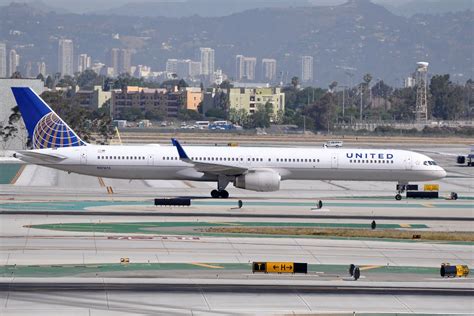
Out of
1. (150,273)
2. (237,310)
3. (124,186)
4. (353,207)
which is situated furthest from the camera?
(124,186)

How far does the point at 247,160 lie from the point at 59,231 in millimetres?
20056

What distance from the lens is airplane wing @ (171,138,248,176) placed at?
63.6 metres

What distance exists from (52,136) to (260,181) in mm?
13684

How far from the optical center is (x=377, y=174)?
67.4 m

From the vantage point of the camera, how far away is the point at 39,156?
211 ft

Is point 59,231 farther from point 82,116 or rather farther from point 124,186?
point 82,116

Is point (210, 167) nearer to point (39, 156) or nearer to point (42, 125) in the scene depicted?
point (39, 156)

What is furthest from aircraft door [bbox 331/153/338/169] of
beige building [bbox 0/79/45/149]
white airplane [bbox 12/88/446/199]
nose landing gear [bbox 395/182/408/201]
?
beige building [bbox 0/79/45/149]

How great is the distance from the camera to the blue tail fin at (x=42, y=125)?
66.1 m

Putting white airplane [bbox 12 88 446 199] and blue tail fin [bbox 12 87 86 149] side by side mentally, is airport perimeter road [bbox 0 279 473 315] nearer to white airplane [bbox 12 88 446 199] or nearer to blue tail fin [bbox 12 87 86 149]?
white airplane [bbox 12 88 446 199]

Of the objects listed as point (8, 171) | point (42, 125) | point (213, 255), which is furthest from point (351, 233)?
point (8, 171)

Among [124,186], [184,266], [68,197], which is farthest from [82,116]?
[184,266]

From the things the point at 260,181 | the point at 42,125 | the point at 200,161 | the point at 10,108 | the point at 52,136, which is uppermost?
the point at 42,125

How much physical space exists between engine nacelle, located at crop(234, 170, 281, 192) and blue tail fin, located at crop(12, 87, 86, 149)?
1098cm
